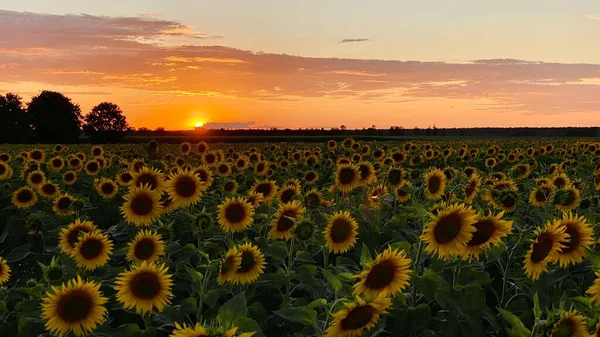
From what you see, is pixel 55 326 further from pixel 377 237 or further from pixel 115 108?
pixel 115 108

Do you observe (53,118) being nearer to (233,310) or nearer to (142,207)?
(142,207)

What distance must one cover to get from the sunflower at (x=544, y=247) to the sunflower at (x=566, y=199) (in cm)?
282

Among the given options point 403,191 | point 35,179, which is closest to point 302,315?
point 403,191

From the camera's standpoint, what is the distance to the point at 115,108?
8981cm

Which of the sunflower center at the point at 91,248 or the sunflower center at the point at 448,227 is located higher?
the sunflower center at the point at 448,227

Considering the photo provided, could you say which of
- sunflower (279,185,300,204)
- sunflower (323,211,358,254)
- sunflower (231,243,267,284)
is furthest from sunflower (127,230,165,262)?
sunflower (279,185,300,204)

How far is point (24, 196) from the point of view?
32.1 ft

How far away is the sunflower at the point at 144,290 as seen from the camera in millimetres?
4113

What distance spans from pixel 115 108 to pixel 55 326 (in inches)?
3527

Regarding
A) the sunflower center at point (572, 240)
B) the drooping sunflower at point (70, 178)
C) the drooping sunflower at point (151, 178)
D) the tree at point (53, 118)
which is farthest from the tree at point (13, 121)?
the sunflower center at point (572, 240)

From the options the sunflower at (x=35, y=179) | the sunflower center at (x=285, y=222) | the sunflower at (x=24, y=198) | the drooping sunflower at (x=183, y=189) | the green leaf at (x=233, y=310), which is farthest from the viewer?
A: the sunflower at (x=35, y=179)

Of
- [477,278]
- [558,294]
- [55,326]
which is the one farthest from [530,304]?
[55,326]

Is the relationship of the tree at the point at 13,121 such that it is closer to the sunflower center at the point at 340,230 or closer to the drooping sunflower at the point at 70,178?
the drooping sunflower at the point at 70,178

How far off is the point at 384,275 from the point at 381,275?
2 centimetres
